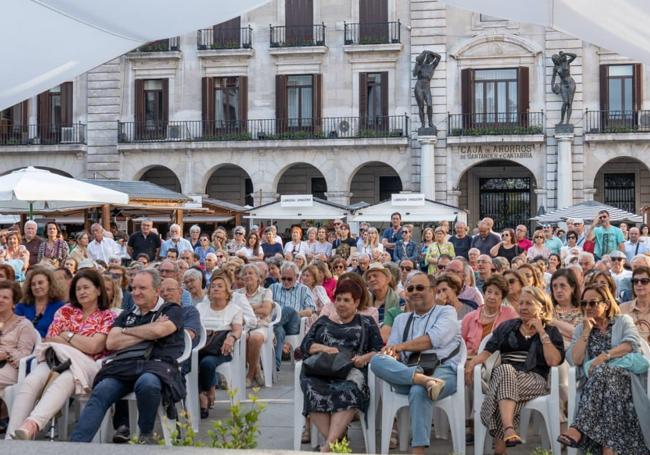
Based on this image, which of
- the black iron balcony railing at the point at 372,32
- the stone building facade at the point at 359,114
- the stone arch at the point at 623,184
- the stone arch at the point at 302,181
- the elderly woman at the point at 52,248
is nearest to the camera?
the elderly woman at the point at 52,248

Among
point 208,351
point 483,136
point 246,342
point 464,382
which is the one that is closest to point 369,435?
point 464,382

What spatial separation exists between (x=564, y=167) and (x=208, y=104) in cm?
1182

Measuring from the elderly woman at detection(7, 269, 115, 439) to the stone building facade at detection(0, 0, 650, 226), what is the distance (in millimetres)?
22361

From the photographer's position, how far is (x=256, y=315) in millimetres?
9828

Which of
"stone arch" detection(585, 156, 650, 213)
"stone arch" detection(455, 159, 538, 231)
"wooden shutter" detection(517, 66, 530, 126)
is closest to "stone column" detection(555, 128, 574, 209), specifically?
"wooden shutter" detection(517, 66, 530, 126)

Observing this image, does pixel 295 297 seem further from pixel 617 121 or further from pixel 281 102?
pixel 617 121

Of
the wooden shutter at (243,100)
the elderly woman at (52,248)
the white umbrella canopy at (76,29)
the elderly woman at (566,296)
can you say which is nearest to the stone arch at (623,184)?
the wooden shutter at (243,100)

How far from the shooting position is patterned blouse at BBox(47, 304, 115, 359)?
6918 millimetres

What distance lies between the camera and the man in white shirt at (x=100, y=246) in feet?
50.8

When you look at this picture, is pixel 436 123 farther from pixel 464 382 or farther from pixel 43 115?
pixel 464 382

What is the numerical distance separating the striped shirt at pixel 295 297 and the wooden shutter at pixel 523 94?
19837 mm

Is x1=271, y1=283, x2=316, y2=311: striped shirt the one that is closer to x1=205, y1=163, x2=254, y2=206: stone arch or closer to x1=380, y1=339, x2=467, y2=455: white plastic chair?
x1=380, y1=339, x2=467, y2=455: white plastic chair

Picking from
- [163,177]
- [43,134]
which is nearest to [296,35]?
[163,177]

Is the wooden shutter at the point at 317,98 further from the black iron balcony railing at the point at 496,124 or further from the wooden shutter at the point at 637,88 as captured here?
the wooden shutter at the point at 637,88
